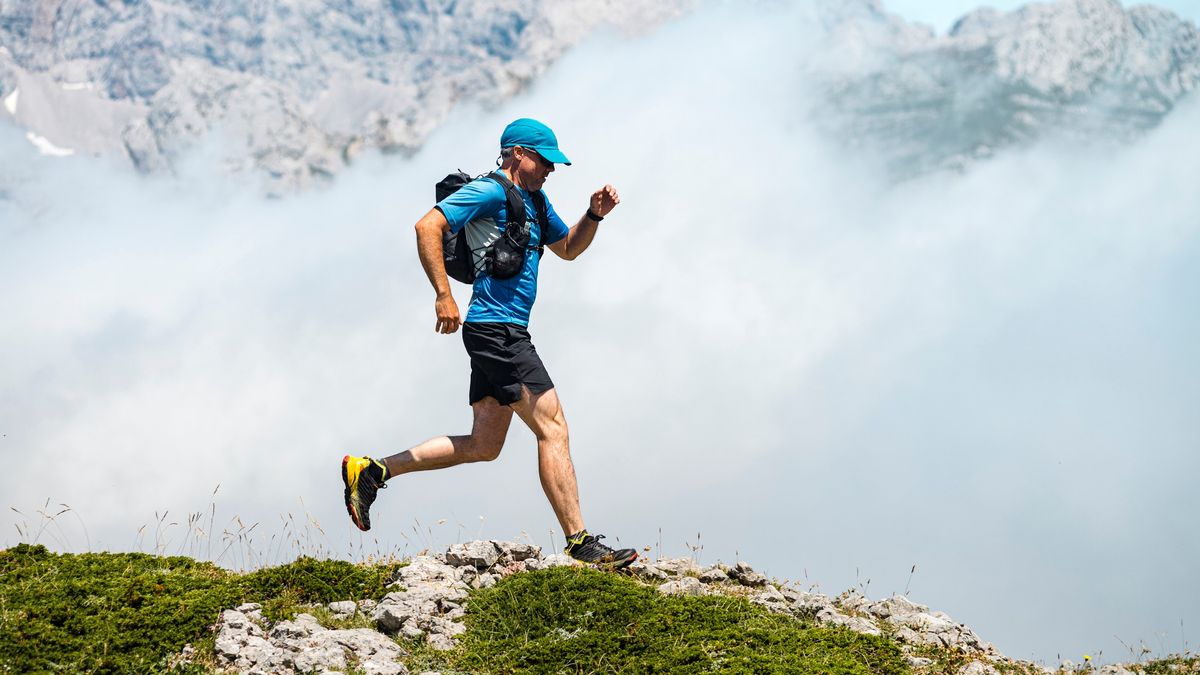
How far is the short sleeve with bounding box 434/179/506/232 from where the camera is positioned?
8219mm

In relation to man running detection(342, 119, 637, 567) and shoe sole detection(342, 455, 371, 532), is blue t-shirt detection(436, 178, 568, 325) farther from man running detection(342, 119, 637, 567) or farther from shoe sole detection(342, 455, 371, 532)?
shoe sole detection(342, 455, 371, 532)

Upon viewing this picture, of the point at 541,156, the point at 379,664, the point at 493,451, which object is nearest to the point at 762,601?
the point at 493,451

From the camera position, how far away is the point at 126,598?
709 centimetres

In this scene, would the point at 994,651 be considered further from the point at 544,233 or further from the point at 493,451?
the point at 544,233

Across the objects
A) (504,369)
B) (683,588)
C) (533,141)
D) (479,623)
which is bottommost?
Result: (479,623)

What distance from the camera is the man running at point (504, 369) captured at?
8438 millimetres

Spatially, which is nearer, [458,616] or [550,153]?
[458,616]

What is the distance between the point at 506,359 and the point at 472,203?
1.15 metres

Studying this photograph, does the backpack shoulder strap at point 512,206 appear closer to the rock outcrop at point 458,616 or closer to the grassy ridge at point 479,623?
the rock outcrop at point 458,616

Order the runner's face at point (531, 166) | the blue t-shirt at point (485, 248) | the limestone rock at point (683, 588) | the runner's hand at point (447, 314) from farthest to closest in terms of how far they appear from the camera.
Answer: the runner's face at point (531, 166) → the blue t-shirt at point (485, 248) → the limestone rock at point (683, 588) → the runner's hand at point (447, 314)

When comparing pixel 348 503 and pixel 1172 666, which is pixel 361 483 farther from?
pixel 1172 666

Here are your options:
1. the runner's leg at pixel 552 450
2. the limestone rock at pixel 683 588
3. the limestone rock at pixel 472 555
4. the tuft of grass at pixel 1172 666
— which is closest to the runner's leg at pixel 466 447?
the runner's leg at pixel 552 450

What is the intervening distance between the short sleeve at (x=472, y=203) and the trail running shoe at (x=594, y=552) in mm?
2453

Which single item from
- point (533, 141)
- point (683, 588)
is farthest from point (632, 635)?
point (533, 141)
